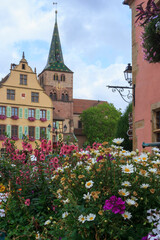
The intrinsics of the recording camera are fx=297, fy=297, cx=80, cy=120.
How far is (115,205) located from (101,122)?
142ft

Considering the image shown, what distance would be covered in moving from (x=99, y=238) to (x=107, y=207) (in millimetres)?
263

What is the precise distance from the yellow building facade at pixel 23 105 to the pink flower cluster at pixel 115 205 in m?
28.5

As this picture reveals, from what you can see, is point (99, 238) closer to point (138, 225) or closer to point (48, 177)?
point (138, 225)

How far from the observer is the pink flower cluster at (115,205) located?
6.80ft

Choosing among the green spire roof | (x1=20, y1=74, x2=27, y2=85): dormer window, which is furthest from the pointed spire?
(x1=20, y1=74, x2=27, y2=85): dormer window

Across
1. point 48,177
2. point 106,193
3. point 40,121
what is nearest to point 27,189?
point 48,177

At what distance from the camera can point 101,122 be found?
45.4 metres

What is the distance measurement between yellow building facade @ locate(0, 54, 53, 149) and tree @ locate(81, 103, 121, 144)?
14359mm

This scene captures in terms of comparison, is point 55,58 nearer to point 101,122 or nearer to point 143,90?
point 101,122

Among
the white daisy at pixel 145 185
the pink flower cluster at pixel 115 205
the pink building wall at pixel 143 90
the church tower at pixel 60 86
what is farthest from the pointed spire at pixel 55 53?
the pink flower cluster at pixel 115 205

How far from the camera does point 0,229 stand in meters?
3.13

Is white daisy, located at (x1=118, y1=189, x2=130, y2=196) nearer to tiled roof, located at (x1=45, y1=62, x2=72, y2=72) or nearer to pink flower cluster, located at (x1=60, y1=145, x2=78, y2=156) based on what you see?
pink flower cluster, located at (x1=60, y1=145, x2=78, y2=156)

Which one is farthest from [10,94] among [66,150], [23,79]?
[66,150]

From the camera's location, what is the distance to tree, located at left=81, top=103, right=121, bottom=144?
45188mm
